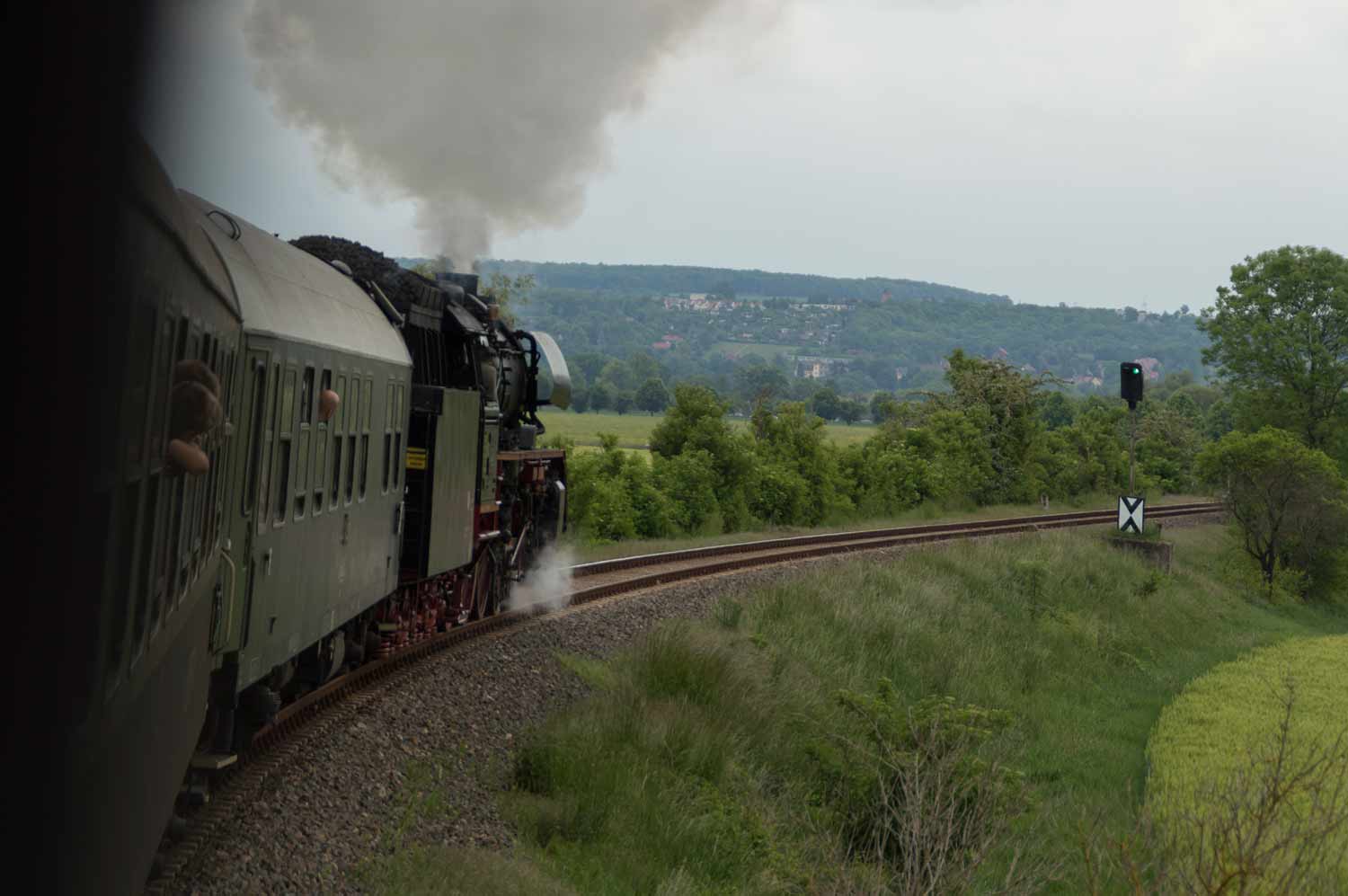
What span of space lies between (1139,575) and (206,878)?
2931cm

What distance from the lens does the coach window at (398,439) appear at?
10.8 meters

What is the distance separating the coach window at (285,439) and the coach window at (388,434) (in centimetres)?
282

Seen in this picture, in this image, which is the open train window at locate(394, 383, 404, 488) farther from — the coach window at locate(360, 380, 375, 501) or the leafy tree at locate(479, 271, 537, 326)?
the leafy tree at locate(479, 271, 537, 326)

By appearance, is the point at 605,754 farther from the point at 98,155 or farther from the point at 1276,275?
the point at 1276,275

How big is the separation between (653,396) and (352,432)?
338 feet

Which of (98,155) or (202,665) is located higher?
(98,155)

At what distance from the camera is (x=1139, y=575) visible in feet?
107

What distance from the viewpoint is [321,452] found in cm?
824

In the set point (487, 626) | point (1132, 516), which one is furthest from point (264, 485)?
point (1132, 516)

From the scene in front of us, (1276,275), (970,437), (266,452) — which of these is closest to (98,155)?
(266,452)

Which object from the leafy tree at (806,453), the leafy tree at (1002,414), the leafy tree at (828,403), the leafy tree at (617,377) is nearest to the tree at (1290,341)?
the leafy tree at (1002,414)

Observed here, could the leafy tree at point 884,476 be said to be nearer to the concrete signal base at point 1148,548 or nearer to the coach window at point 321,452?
the concrete signal base at point 1148,548

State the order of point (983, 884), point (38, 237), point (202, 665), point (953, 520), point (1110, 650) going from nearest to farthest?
point (38, 237), point (202, 665), point (983, 884), point (1110, 650), point (953, 520)

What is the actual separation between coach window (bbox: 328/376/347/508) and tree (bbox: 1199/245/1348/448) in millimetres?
60951
